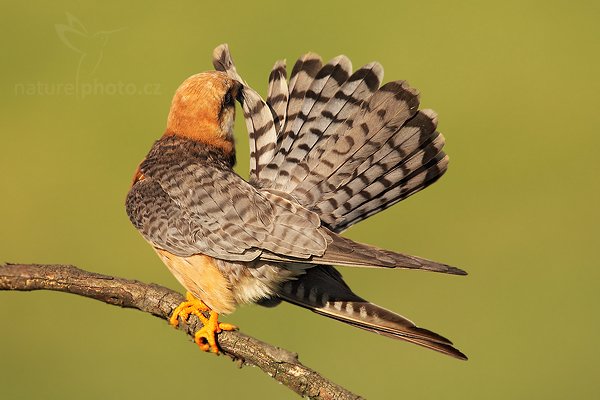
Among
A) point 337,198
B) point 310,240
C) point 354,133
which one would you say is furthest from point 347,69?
point 310,240

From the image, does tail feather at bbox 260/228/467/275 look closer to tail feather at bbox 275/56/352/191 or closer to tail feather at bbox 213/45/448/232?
tail feather at bbox 213/45/448/232

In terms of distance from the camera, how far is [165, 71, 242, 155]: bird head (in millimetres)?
3947

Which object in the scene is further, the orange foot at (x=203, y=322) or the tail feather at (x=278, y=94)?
the tail feather at (x=278, y=94)

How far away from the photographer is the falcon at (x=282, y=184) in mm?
3688

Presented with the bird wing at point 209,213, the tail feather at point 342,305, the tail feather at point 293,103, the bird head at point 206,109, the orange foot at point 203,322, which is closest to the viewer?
the tail feather at point 342,305

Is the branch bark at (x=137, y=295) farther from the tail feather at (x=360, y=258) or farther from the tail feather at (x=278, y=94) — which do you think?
the tail feather at (x=278, y=94)

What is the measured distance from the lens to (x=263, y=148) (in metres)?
4.11

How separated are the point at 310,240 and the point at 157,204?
84 cm

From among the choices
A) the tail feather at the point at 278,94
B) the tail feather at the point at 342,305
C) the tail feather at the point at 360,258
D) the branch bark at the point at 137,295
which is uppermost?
the tail feather at the point at 278,94

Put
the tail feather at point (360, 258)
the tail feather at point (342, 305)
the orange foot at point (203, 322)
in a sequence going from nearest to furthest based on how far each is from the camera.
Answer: the tail feather at point (360, 258) → the tail feather at point (342, 305) → the orange foot at point (203, 322)

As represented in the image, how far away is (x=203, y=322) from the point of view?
3854 mm

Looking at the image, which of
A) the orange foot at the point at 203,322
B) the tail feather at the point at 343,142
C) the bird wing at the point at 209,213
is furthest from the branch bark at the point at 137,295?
the tail feather at the point at 343,142

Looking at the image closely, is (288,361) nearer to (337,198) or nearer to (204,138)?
(337,198)

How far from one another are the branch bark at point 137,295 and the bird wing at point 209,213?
0.28 m
